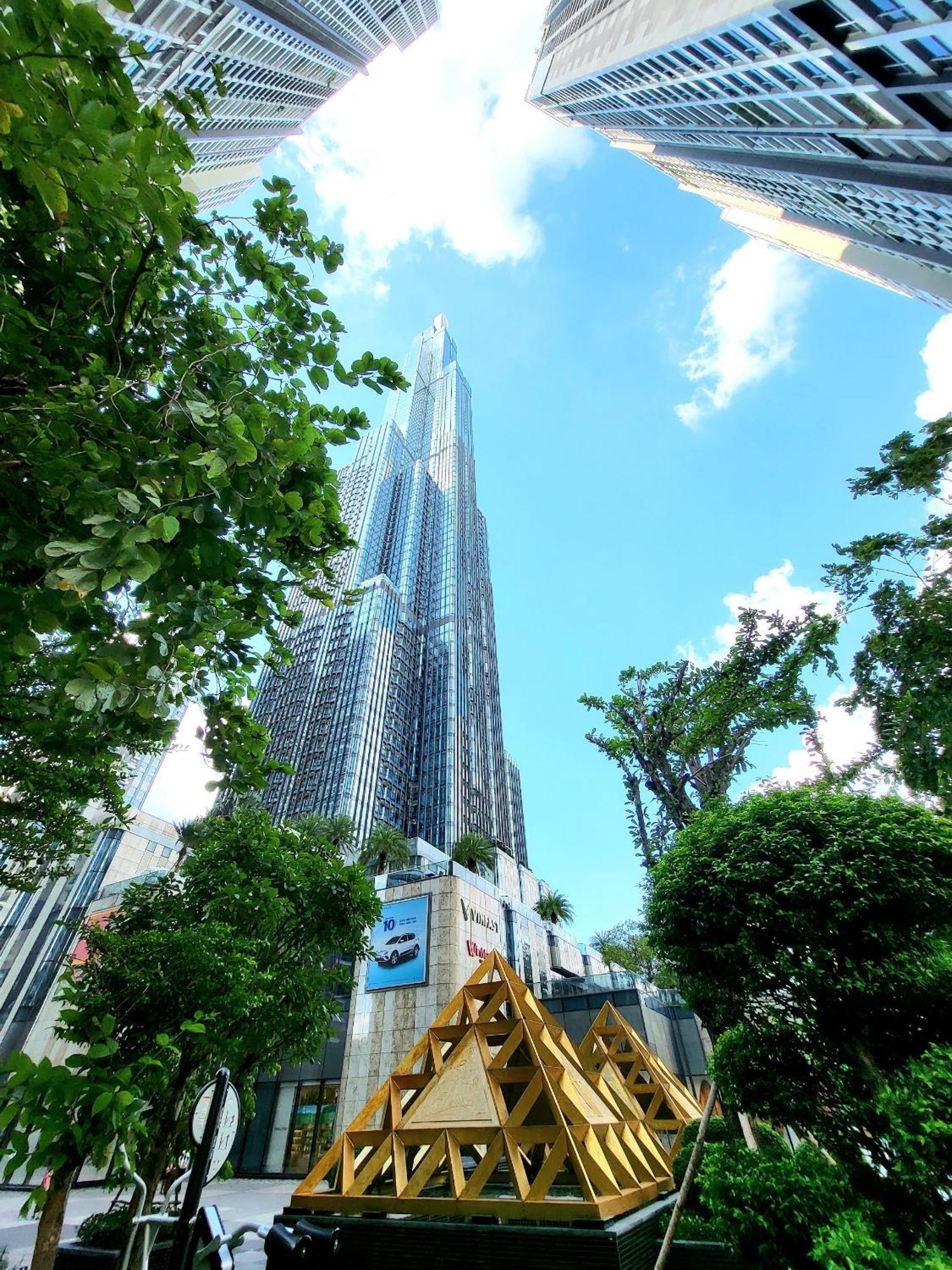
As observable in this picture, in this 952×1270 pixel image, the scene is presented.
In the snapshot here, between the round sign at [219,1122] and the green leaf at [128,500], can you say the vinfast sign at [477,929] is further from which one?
the green leaf at [128,500]

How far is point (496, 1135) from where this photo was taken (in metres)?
8.49

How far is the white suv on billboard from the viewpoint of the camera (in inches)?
1056

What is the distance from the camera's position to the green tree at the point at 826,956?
7.65 meters

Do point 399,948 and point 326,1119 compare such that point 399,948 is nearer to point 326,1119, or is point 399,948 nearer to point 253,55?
point 326,1119

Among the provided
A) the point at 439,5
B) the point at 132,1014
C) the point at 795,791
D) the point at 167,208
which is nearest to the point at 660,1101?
the point at 795,791

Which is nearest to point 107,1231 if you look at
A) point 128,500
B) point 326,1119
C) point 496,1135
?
point 496,1135

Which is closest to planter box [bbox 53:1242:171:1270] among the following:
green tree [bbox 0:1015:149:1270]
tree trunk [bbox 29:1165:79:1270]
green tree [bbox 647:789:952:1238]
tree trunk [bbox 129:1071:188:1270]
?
tree trunk [bbox 129:1071:188:1270]

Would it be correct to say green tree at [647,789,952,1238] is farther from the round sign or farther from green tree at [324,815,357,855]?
green tree at [324,815,357,855]

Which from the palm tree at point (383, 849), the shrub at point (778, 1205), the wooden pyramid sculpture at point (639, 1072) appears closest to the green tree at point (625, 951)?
the palm tree at point (383, 849)

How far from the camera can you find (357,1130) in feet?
32.7

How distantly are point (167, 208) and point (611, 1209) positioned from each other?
37.4 feet

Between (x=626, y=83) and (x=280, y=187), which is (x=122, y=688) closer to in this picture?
(x=280, y=187)

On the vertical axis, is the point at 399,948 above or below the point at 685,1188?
above

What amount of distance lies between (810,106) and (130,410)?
4012 cm
